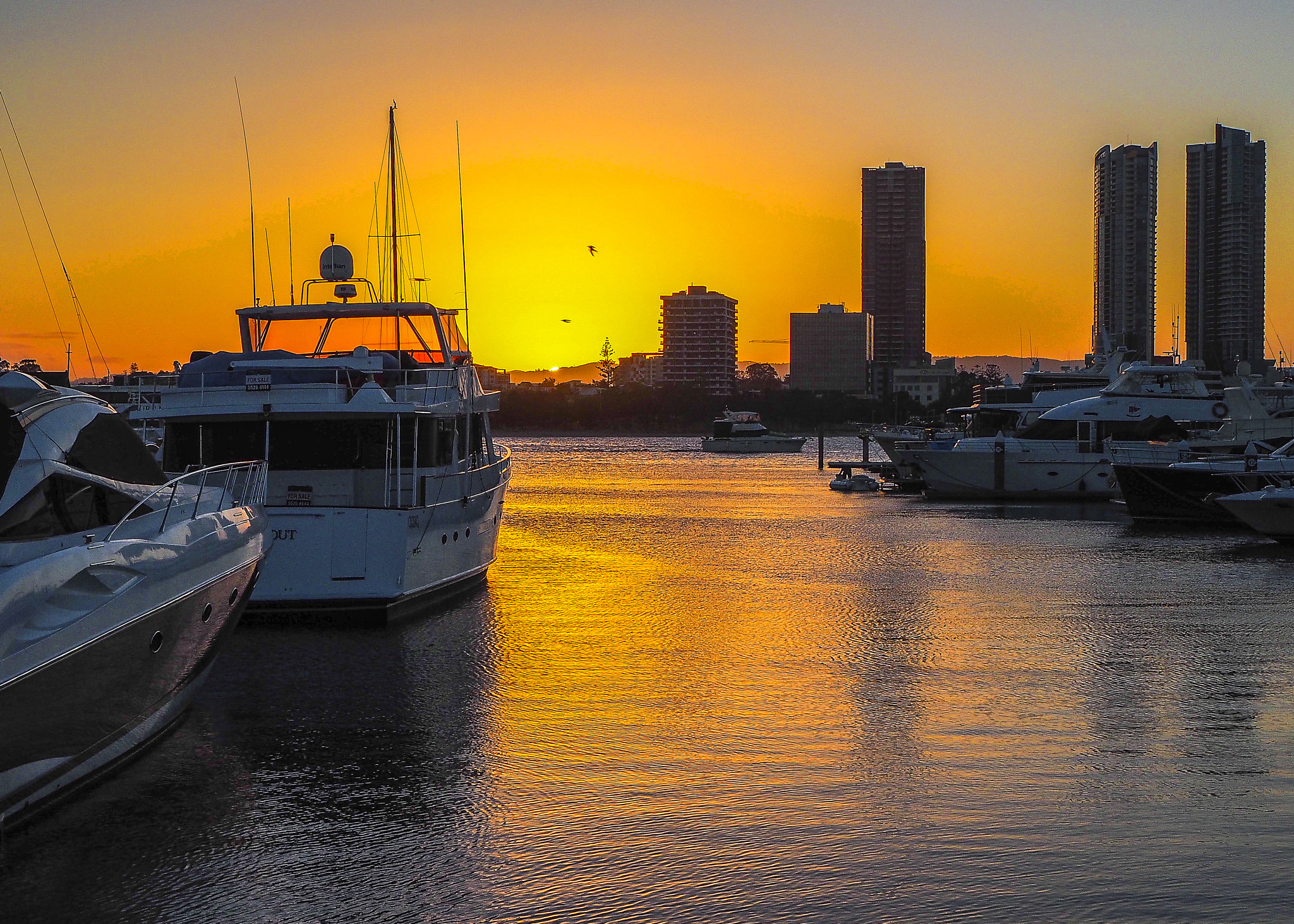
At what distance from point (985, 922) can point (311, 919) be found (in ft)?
11.1

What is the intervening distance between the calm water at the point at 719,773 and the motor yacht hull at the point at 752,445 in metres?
95.2

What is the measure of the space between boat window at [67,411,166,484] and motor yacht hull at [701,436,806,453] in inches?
4116

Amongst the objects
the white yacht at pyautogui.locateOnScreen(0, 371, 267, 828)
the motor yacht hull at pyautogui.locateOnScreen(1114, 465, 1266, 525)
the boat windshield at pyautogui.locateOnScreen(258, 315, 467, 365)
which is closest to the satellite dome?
the boat windshield at pyautogui.locateOnScreen(258, 315, 467, 365)

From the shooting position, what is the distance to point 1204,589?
20219mm

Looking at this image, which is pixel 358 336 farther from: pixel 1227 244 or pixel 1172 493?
pixel 1227 244

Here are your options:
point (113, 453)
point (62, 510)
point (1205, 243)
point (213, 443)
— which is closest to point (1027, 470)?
point (213, 443)

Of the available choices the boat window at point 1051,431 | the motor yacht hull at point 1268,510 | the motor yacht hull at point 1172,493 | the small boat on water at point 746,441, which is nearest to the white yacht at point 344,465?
the motor yacht hull at point 1268,510

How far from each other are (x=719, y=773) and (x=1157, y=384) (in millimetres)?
37662

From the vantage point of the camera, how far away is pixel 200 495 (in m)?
9.34

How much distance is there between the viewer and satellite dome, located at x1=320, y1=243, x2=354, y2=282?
20.2 meters

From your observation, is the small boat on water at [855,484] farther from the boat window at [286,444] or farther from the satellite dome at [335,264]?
the boat window at [286,444]

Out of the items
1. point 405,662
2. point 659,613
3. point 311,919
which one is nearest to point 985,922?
point 311,919

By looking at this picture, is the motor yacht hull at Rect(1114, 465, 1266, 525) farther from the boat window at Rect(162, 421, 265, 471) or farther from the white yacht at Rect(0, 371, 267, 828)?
the white yacht at Rect(0, 371, 267, 828)

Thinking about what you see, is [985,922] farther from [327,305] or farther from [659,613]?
[327,305]
